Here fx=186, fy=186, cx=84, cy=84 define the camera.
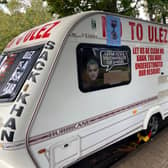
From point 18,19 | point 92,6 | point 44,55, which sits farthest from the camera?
point 18,19

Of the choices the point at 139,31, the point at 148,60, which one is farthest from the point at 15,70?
the point at 148,60

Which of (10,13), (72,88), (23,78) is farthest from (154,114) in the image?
(10,13)

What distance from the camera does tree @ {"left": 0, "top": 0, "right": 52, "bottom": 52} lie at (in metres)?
16.6

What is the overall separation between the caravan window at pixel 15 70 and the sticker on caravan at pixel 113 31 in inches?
47.6

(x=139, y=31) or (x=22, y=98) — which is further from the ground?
(x=139, y=31)

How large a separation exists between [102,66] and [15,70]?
132 cm

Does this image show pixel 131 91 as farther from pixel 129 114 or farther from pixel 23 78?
pixel 23 78

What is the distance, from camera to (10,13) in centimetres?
1802

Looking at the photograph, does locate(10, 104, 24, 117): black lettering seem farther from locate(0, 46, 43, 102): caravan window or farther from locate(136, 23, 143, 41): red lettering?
locate(136, 23, 143, 41): red lettering

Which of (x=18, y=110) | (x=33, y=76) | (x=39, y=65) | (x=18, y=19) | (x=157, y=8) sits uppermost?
(x=18, y=19)

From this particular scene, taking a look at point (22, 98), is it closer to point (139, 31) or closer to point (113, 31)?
point (113, 31)

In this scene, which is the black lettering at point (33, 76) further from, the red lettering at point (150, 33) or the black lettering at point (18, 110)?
the red lettering at point (150, 33)

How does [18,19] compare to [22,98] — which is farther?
[18,19]

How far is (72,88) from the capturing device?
2586 mm
